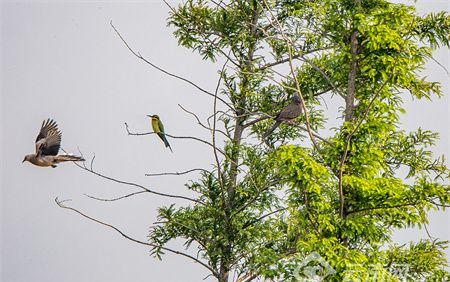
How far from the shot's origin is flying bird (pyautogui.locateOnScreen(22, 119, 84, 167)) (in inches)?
366

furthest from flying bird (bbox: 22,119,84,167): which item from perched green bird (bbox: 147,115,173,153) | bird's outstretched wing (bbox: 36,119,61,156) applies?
perched green bird (bbox: 147,115,173,153)

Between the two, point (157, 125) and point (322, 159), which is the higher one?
point (157, 125)

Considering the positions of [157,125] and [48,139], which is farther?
[157,125]

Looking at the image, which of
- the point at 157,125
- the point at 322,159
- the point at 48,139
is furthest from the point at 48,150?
the point at 322,159

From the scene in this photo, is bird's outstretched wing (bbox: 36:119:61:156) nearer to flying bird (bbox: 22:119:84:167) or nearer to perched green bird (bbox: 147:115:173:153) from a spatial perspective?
flying bird (bbox: 22:119:84:167)

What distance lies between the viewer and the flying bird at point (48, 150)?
9.30m

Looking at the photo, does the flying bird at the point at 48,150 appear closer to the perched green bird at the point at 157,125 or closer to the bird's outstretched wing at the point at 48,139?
the bird's outstretched wing at the point at 48,139

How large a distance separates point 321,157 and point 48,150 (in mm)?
3312

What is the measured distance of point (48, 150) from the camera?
31.0 ft

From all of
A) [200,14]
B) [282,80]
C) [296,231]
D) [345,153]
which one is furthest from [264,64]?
[345,153]

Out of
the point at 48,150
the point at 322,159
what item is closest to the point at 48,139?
the point at 48,150

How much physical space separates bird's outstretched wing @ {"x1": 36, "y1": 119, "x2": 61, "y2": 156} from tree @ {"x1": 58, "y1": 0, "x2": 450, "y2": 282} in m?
0.65

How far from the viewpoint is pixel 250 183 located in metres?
9.70

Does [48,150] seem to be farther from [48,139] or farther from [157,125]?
[157,125]
